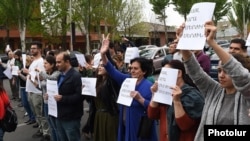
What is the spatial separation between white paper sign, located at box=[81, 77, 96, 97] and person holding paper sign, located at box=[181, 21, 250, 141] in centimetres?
232

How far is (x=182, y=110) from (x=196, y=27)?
0.83 m

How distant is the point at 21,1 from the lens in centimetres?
2919

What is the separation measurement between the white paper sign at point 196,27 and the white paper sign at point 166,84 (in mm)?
492

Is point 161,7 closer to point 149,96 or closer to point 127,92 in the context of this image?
point 149,96

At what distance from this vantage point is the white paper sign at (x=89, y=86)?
5.27 metres

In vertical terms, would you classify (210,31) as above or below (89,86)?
above

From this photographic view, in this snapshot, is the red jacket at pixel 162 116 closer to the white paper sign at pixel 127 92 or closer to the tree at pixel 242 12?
the white paper sign at pixel 127 92

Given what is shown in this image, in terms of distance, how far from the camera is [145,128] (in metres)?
4.23

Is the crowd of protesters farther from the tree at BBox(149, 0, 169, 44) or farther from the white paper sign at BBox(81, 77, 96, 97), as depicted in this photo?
the tree at BBox(149, 0, 169, 44)

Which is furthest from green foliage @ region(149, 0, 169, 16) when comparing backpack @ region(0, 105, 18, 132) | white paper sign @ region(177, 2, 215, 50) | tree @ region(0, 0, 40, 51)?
white paper sign @ region(177, 2, 215, 50)

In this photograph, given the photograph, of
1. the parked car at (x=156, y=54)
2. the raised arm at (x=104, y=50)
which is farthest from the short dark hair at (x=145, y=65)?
the parked car at (x=156, y=54)

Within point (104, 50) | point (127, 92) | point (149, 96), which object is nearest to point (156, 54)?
point (104, 50)

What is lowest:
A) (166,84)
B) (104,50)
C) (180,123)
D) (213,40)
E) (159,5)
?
(180,123)

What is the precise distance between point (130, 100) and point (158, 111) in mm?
395
